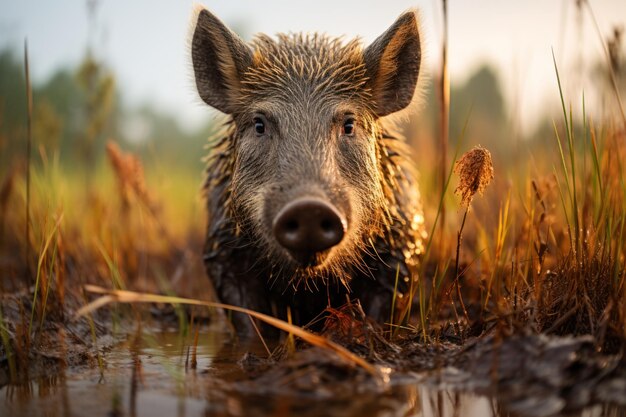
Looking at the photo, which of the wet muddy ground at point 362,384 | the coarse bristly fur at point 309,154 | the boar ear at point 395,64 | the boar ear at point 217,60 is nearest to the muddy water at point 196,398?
the wet muddy ground at point 362,384

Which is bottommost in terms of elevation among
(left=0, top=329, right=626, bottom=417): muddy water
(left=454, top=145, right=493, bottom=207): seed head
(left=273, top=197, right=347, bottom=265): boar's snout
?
(left=0, top=329, right=626, bottom=417): muddy water

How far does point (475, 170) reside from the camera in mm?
3086

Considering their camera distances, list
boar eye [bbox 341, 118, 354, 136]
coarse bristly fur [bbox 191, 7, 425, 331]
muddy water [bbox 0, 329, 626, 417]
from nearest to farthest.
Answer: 1. muddy water [bbox 0, 329, 626, 417]
2. coarse bristly fur [bbox 191, 7, 425, 331]
3. boar eye [bbox 341, 118, 354, 136]

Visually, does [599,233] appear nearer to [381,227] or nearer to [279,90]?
[381,227]

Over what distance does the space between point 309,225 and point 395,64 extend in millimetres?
1668

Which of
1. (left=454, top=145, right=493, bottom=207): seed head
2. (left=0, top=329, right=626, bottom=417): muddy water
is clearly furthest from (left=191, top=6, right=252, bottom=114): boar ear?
(left=0, top=329, right=626, bottom=417): muddy water

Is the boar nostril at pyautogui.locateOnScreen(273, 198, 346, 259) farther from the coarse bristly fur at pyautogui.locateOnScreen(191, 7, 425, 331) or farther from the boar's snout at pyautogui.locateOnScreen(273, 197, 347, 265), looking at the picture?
the coarse bristly fur at pyautogui.locateOnScreen(191, 7, 425, 331)

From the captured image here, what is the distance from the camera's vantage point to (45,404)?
2633 millimetres

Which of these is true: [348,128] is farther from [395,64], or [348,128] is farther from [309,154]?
[395,64]

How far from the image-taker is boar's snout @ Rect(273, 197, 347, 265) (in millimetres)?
2990

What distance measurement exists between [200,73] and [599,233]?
2.62 metres

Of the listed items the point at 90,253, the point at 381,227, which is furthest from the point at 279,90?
the point at 90,253

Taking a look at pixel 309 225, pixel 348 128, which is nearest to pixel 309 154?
pixel 348 128

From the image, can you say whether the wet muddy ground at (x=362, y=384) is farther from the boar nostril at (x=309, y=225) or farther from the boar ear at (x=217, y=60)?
the boar ear at (x=217, y=60)
